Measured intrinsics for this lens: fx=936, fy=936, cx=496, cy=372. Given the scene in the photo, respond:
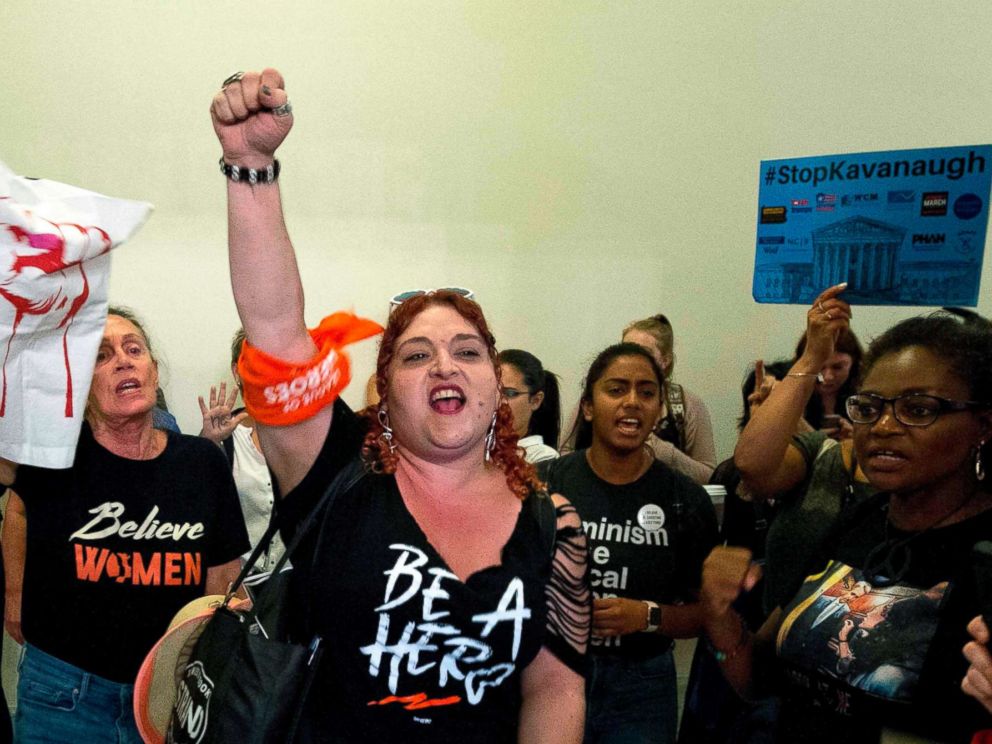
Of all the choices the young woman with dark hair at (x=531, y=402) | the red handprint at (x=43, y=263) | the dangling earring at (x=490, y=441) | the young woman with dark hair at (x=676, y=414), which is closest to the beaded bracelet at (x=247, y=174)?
the red handprint at (x=43, y=263)

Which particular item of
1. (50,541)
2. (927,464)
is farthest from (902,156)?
(50,541)

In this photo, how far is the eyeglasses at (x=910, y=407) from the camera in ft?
5.86

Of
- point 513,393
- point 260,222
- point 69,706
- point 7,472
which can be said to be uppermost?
point 260,222

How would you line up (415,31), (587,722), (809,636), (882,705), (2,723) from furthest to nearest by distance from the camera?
(415,31)
(587,722)
(2,723)
(809,636)
(882,705)

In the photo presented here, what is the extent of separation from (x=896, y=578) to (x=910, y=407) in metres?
0.35

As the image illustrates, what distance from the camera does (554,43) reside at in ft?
15.7

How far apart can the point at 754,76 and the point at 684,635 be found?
10.7 ft

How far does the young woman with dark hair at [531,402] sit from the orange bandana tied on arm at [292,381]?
1.94 meters

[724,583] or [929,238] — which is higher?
[929,238]

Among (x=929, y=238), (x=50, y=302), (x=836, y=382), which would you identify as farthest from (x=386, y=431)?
(x=836, y=382)

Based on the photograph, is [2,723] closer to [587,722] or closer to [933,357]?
[587,722]

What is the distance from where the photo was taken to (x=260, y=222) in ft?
4.75

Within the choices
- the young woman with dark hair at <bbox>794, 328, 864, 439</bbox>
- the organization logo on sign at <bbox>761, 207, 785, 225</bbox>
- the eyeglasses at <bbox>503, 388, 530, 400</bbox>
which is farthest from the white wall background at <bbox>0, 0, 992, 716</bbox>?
the organization logo on sign at <bbox>761, 207, 785, 225</bbox>

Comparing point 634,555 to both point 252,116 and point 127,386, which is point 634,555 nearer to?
point 127,386
